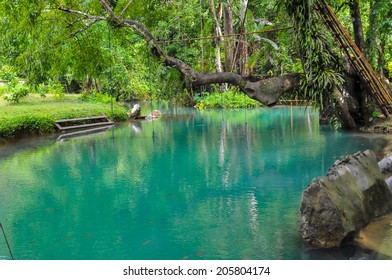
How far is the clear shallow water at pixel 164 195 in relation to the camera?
571 centimetres

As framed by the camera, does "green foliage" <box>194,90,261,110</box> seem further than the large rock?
Yes

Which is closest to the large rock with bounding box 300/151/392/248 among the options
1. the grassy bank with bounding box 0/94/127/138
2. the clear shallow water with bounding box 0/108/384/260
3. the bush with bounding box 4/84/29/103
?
the clear shallow water with bounding box 0/108/384/260

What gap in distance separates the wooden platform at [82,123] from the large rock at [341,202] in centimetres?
1370

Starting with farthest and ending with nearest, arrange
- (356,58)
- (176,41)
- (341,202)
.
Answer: (356,58) → (176,41) → (341,202)

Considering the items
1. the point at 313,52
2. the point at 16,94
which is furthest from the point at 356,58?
the point at 16,94

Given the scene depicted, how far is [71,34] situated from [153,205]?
33.4ft

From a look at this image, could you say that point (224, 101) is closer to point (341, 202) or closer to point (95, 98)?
point (95, 98)

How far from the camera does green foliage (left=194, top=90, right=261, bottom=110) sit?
3072cm

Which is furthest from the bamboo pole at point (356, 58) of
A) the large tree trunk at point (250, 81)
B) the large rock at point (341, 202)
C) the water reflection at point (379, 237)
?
the water reflection at point (379, 237)

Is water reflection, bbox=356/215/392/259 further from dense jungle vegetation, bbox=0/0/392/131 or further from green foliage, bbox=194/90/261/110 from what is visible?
green foliage, bbox=194/90/261/110

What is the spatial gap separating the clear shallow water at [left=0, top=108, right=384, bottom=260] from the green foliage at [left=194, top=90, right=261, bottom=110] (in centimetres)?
1486

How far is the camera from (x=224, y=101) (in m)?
30.8

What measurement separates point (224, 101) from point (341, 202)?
25.6 metres
